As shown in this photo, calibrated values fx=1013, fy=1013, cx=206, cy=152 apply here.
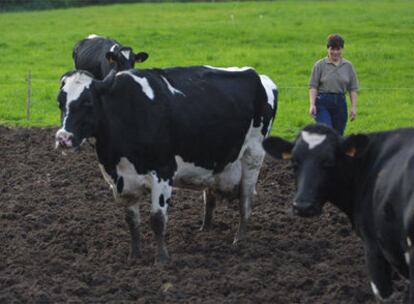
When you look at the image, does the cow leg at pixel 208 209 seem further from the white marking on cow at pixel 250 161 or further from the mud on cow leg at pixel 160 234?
the mud on cow leg at pixel 160 234

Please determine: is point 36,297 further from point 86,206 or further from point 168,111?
point 86,206

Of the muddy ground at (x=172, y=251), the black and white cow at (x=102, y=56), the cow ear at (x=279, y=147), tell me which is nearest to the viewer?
the cow ear at (x=279, y=147)

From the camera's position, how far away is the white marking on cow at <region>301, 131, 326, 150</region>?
26.3ft

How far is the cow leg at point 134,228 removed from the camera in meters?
10.5

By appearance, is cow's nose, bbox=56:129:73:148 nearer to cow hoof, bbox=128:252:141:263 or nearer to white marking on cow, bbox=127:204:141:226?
white marking on cow, bbox=127:204:141:226

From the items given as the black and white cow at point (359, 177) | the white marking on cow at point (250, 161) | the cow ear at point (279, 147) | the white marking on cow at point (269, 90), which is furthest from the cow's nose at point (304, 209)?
the white marking on cow at point (269, 90)

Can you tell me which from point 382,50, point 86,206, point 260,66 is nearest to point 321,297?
point 86,206

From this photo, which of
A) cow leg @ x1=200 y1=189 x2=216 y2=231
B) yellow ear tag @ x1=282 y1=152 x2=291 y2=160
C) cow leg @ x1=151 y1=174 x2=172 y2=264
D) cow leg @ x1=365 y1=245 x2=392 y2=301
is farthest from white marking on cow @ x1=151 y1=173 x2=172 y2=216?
cow leg @ x1=365 y1=245 x2=392 y2=301

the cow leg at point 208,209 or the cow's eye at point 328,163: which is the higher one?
the cow's eye at point 328,163

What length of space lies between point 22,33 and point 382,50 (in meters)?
13.0

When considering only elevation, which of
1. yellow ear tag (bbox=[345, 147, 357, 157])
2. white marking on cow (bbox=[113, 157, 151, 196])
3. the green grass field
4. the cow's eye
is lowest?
the green grass field

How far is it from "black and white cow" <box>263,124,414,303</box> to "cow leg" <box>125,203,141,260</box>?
2644mm

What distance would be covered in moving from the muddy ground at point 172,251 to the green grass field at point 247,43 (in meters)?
5.78

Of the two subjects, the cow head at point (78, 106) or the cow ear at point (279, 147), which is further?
the cow head at point (78, 106)
